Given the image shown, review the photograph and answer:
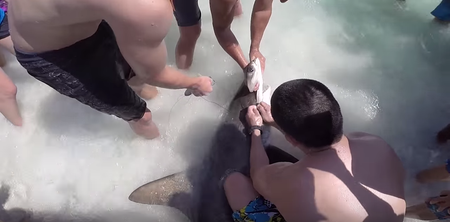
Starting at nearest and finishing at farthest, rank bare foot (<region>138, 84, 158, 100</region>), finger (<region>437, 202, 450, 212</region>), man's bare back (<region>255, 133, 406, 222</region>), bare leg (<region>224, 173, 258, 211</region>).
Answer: man's bare back (<region>255, 133, 406, 222</region>) < finger (<region>437, 202, 450, 212</region>) < bare leg (<region>224, 173, 258, 211</region>) < bare foot (<region>138, 84, 158, 100</region>)

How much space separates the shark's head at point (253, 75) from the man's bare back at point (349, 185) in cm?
71

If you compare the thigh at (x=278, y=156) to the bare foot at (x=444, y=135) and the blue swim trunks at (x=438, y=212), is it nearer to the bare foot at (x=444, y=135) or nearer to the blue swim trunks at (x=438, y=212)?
the blue swim trunks at (x=438, y=212)

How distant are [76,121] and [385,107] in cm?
201

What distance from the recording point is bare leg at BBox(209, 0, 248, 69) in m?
1.82

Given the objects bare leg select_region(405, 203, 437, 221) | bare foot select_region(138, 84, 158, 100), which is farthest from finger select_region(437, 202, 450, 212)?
bare foot select_region(138, 84, 158, 100)

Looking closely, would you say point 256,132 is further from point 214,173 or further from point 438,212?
point 438,212

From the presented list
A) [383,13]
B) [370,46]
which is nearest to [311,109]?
[370,46]

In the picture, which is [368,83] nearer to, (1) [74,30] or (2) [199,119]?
(2) [199,119]

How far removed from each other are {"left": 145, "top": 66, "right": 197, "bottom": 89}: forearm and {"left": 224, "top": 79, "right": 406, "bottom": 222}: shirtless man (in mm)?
390

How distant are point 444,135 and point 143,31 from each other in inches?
76.2

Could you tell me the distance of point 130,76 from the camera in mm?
1714

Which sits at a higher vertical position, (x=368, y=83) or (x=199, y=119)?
(x=368, y=83)

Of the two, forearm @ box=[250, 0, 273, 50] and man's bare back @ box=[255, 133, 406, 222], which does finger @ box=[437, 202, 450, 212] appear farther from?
forearm @ box=[250, 0, 273, 50]

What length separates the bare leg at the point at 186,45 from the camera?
2102 mm
